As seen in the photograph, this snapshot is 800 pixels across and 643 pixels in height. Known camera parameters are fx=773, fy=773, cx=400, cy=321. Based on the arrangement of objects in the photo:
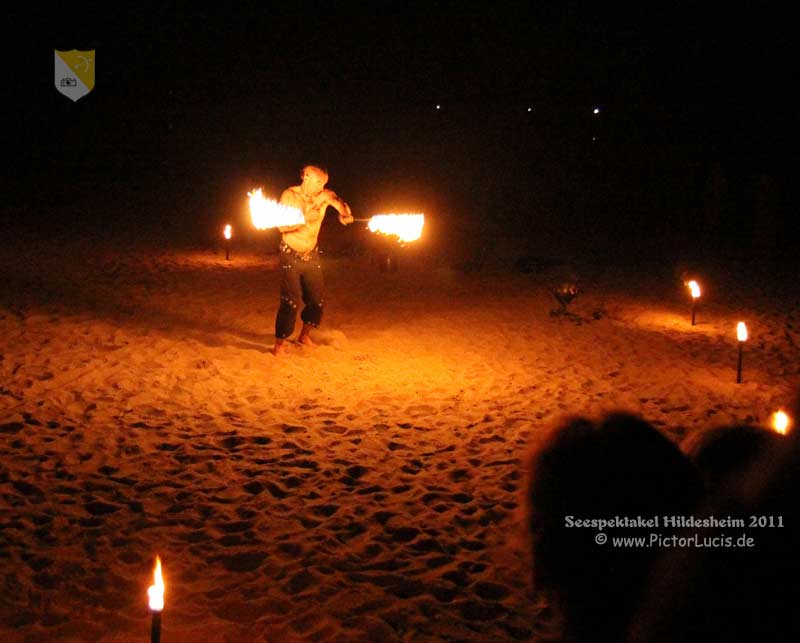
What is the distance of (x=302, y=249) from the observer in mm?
8984

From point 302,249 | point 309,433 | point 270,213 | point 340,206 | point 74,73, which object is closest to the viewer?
point 309,433

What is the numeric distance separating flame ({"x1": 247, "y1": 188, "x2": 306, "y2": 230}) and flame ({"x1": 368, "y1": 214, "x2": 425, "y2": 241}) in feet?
2.93

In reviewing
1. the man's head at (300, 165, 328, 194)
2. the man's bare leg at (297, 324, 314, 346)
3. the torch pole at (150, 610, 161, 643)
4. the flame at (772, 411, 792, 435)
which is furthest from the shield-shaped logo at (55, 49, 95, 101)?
the flame at (772, 411, 792, 435)

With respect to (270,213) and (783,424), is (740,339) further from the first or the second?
(783,424)

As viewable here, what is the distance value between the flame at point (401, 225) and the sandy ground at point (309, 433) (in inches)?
59.5

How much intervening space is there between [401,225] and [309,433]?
3.02m

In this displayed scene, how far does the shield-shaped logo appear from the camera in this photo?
35719 millimetres

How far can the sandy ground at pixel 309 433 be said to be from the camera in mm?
4191

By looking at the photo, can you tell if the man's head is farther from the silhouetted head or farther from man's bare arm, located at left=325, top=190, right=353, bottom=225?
the silhouetted head

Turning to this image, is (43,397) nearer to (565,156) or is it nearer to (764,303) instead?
(764,303)

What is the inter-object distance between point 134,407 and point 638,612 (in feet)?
20.5

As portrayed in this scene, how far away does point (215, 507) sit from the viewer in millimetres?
5277

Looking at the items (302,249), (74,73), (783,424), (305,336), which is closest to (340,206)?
(302,249)

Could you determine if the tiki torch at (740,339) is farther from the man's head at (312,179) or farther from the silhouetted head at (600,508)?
the silhouetted head at (600,508)
